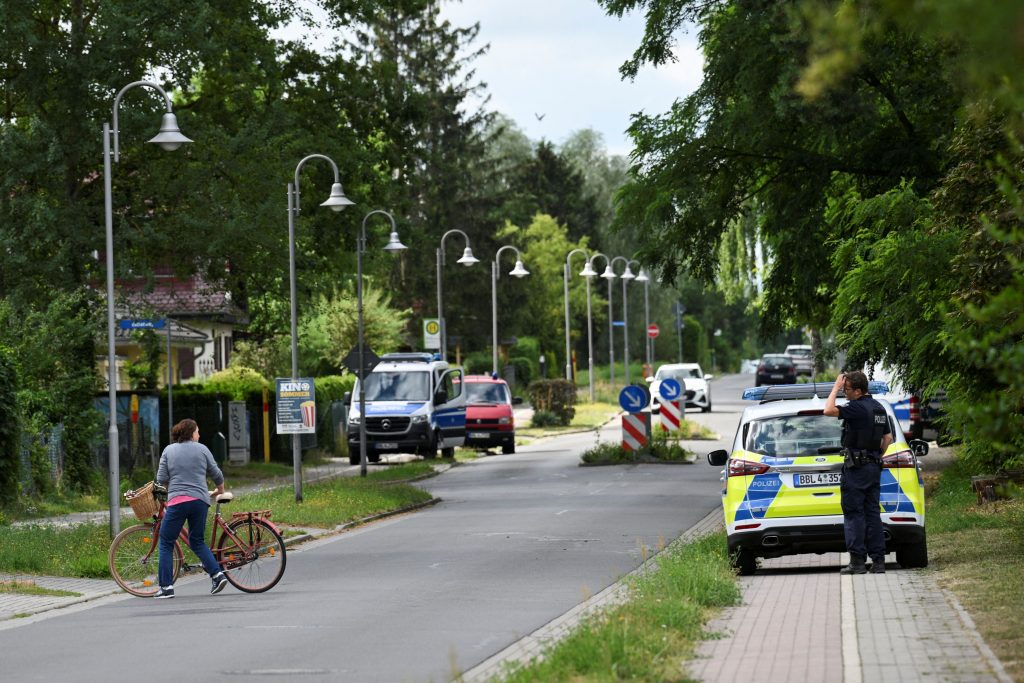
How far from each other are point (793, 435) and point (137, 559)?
6316 mm

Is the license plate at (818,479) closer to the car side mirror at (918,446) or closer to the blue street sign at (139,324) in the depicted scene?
the car side mirror at (918,446)

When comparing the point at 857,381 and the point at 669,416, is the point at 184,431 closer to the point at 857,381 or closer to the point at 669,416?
the point at 857,381

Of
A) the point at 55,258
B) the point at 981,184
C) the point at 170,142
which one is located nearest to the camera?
the point at 981,184

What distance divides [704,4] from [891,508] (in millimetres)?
16180

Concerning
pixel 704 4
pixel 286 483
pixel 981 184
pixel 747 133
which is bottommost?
pixel 286 483

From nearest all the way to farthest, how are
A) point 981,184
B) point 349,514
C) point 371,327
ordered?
point 981,184 < point 349,514 < point 371,327

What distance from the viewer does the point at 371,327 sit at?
6291 cm

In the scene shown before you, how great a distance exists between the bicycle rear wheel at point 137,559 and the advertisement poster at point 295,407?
33.4 feet

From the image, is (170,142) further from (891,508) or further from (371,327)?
(371,327)

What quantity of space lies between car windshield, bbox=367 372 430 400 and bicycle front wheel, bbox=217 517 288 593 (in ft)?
85.3

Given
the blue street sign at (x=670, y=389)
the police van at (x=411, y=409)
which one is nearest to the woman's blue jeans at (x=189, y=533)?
the blue street sign at (x=670, y=389)

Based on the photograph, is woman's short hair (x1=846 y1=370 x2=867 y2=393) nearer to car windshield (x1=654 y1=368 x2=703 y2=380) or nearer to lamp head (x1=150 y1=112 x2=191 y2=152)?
lamp head (x1=150 y1=112 x2=191 y2=152)

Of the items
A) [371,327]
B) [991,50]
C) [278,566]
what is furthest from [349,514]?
[371,327]

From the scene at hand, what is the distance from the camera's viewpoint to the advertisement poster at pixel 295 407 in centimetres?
2659
